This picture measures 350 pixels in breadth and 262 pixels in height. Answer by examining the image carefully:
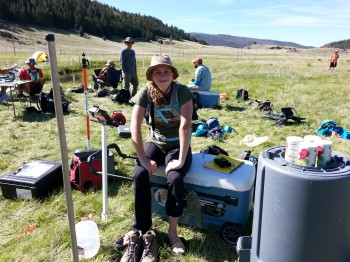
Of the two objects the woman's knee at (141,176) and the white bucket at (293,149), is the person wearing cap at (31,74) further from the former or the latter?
the white bucket at (293,149)

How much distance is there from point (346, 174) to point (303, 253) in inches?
24.3

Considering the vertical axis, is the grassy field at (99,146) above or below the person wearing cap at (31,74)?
below

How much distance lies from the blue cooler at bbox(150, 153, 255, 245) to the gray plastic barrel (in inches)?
35.6

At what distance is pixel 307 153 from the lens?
218 centimetres

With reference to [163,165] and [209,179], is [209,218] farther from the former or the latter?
[163,165]

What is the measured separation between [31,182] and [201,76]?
264 inches

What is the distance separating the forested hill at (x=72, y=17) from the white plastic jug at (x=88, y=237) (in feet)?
367

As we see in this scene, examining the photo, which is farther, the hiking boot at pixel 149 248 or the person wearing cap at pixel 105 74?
the person wearing cap at pixel 105 74

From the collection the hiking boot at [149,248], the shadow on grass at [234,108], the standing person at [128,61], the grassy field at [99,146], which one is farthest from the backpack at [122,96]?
the hiking boot at [149,248]

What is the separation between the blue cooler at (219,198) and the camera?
3.29 meters

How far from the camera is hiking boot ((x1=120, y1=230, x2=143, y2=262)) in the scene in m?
2.97

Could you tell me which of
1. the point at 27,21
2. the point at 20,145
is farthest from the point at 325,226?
the point at 27,21

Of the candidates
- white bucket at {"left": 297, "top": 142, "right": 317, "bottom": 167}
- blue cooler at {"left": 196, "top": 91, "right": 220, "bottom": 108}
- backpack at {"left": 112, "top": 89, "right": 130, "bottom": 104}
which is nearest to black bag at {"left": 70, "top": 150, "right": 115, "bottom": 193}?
white bucket at {"left": 297, "top": 142, "right": 317, "bottom": 167}

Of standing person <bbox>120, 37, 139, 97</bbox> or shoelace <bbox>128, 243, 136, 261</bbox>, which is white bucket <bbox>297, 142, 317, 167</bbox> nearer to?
shoelace <bbox>128, 243, 136, 261</bbox>
